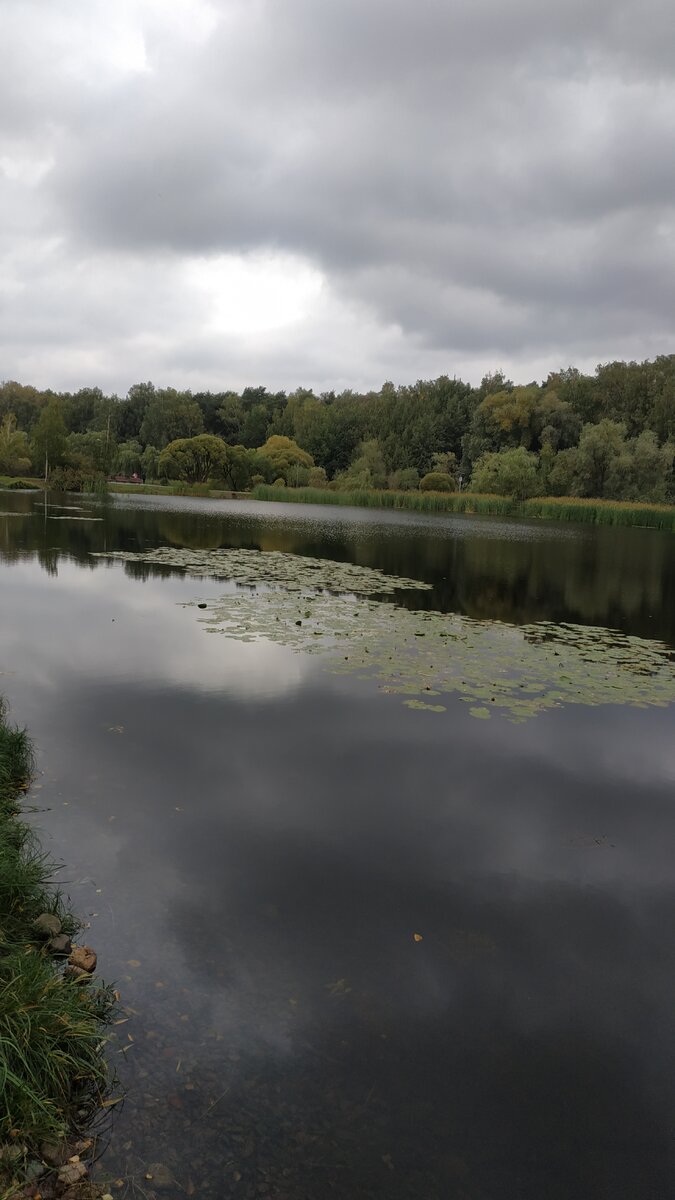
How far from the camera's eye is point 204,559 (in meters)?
19.5

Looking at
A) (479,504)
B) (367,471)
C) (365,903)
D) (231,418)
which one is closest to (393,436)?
(367,471)

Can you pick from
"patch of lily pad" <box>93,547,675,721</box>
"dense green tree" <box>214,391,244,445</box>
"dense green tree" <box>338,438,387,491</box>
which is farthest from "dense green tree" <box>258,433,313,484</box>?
"patch of lily pad" <box>93,547,675,721</box>

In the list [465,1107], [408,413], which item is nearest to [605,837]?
[465,1107]

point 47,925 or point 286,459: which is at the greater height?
point 286,459

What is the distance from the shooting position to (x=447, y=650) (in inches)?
421

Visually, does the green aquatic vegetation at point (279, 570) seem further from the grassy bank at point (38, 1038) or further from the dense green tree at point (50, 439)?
the dense green tree at point (50, 439)

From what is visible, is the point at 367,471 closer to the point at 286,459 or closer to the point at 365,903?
the point at 286,459

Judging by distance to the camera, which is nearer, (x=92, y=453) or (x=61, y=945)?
(x=61, y=945)

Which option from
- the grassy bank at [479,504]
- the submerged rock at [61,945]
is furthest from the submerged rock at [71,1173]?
the grassy bank at [479,504]

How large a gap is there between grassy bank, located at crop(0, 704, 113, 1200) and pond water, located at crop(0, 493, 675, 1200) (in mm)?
152

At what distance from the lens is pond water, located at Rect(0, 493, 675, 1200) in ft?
9.21

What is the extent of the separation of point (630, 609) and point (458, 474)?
6742cm

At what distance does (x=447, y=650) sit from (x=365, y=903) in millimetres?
6658

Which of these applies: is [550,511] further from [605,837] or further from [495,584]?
[605,837]
